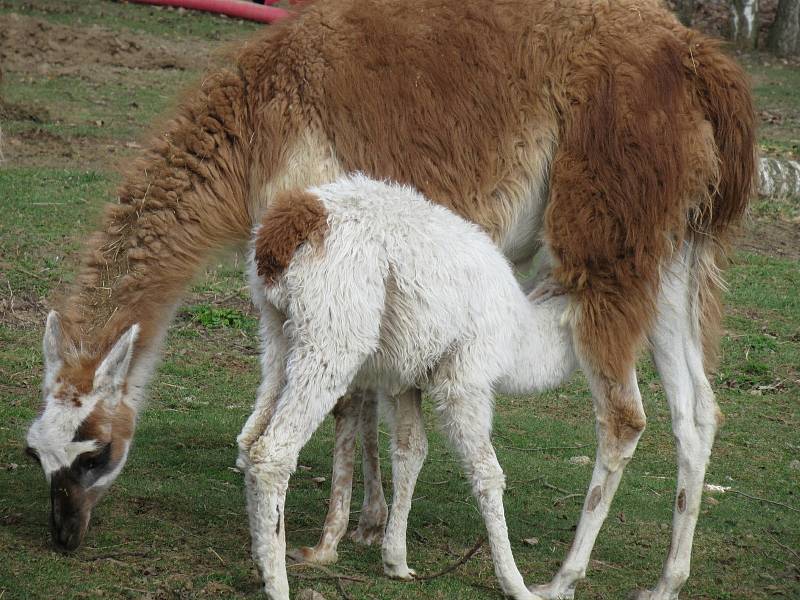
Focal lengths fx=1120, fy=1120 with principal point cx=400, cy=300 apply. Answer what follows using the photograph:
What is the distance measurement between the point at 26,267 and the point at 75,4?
1079 centimetres

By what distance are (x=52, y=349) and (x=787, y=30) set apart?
1993cm

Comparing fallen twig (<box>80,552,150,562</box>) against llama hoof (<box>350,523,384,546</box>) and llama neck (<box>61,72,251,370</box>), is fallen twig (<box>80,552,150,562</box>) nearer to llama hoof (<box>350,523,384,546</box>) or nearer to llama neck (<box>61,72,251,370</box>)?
llama neck (<box>61,72,251,370</box>)

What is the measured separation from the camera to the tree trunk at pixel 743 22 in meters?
22.0

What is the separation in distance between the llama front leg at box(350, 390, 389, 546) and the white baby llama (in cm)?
64

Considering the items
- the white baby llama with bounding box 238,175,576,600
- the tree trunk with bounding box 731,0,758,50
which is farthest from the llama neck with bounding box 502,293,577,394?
the tree trunk with bounding box 731,0,758,50

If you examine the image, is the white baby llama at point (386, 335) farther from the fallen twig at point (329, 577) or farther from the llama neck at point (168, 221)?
the llama neck at point (168, 221)

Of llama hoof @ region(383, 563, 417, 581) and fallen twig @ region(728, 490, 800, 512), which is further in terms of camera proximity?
fallen twig @ region(728, 490, 800, 512)

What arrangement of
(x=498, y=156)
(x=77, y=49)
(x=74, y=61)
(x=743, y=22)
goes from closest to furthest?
(x=498, y=156), (x=74, y=61), (x=77, y=49), (x=743, y=22)

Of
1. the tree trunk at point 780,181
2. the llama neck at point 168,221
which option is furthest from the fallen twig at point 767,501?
the tree trunk at point 780,181

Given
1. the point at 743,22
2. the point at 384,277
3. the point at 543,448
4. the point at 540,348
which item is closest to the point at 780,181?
the point at 543,448

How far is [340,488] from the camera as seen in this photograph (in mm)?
5309

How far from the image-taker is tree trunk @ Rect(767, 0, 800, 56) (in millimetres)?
21703

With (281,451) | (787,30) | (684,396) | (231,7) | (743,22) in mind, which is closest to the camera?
(281,451)

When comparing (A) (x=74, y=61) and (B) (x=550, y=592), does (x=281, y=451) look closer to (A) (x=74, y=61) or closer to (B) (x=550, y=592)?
(B) (x=550, y=592)
